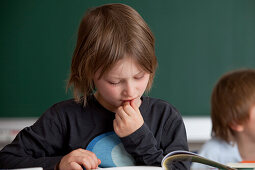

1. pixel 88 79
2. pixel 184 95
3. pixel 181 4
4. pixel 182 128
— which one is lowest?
pixel 184 95

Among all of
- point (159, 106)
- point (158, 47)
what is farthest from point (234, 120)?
point (158, 47)

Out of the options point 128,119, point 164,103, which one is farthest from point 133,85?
point 164,103

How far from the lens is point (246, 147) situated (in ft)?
4.61

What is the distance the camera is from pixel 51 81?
2.12m

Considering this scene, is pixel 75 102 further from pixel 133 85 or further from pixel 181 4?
pixel 181 4

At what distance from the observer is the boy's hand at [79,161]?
80cm

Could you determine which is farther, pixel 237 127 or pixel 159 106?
pixel 237 127

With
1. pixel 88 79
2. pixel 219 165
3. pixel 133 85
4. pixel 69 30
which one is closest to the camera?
pixel 219 165

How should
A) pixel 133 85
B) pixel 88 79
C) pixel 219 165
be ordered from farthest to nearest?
pixel 88 79 < pixel 133 85 < pixel 219 165

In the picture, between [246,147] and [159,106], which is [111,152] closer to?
[159,106]

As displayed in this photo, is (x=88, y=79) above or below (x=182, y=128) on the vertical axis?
above

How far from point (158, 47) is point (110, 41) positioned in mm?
1294

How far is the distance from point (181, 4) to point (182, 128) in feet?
4.30

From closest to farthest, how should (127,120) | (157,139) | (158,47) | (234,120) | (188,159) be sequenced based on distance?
(188,159) → (127,120) → (157,139) → (234,120) → (158,47)
